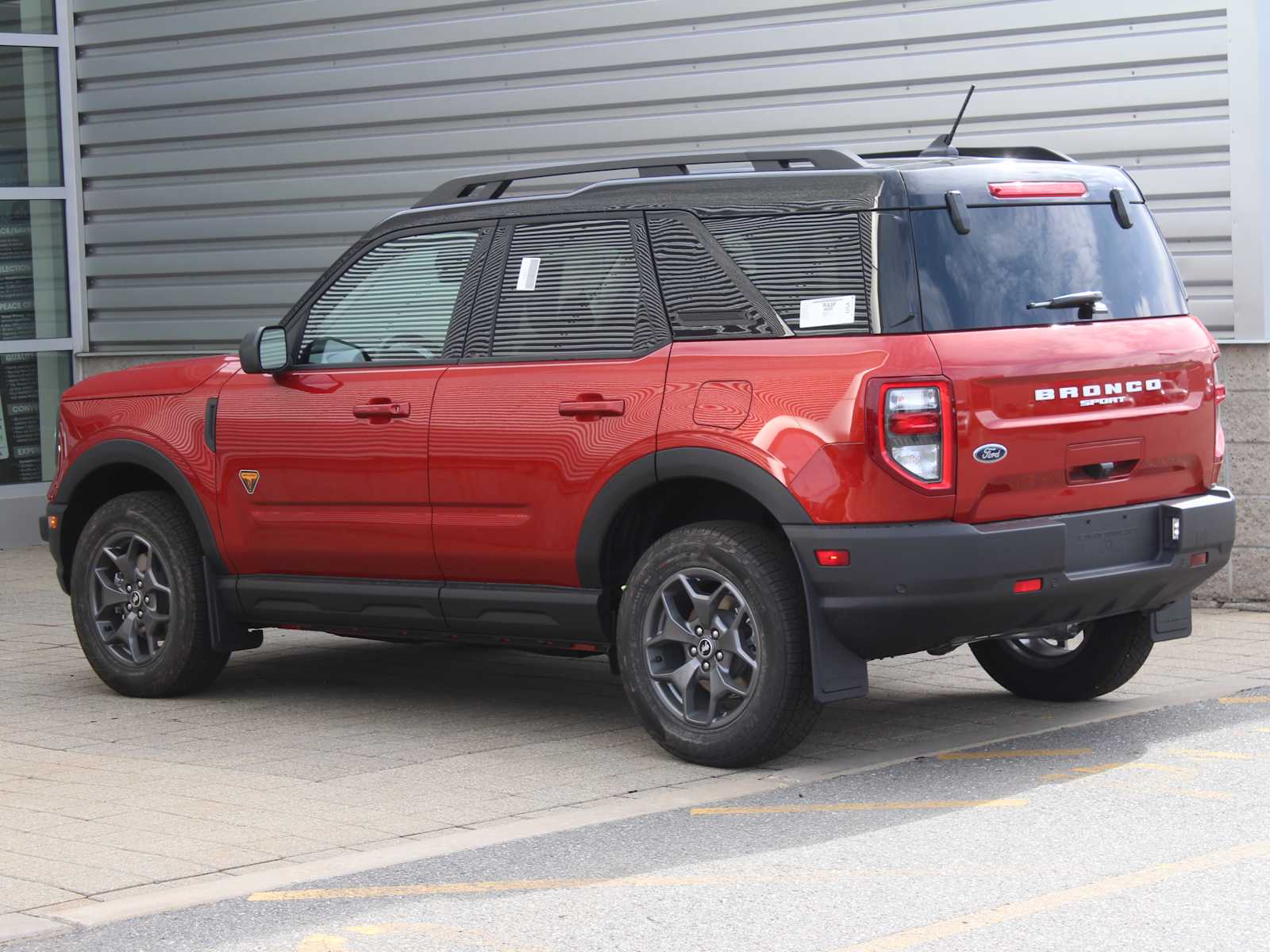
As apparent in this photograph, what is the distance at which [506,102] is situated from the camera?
1301cm

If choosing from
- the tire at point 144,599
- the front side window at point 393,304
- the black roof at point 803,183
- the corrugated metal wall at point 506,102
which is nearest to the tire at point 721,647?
the black roof at point 803,183

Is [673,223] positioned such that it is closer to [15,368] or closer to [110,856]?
[110,856]

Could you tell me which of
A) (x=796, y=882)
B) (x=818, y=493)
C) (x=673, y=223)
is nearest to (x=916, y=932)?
(x=796, y=882)

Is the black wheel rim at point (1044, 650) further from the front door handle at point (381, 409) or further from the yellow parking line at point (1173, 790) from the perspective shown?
the front door handle at point (381, 409)

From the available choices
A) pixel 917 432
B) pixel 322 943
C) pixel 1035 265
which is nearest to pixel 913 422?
pixel 917 432

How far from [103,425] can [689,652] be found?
117 inches

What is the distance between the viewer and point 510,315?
7.29m

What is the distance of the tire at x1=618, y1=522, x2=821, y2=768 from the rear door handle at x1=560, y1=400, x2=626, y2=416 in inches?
17.5

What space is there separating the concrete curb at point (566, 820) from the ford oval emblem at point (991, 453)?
3.70 feet

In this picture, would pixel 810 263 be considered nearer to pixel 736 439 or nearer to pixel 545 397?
pixel 736 439

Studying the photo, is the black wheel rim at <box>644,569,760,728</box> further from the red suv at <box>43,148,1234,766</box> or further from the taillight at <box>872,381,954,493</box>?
the taillight at <box>872,381,954,493</box>

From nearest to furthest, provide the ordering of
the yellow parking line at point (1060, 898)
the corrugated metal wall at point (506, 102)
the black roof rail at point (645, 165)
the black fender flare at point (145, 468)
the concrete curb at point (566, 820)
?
the yellow parking line at point (1060, 898), the concrete curb at point (566, 820), the black roof rail at point (645, 165), the black fender flare at point (145, 468), the corrugated metal wall at point (506, 102)

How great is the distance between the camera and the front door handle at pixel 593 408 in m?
6.81

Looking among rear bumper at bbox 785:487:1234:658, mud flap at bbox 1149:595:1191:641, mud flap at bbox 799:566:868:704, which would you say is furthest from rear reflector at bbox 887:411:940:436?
mud flap at bbox 1149:595:1191:641
